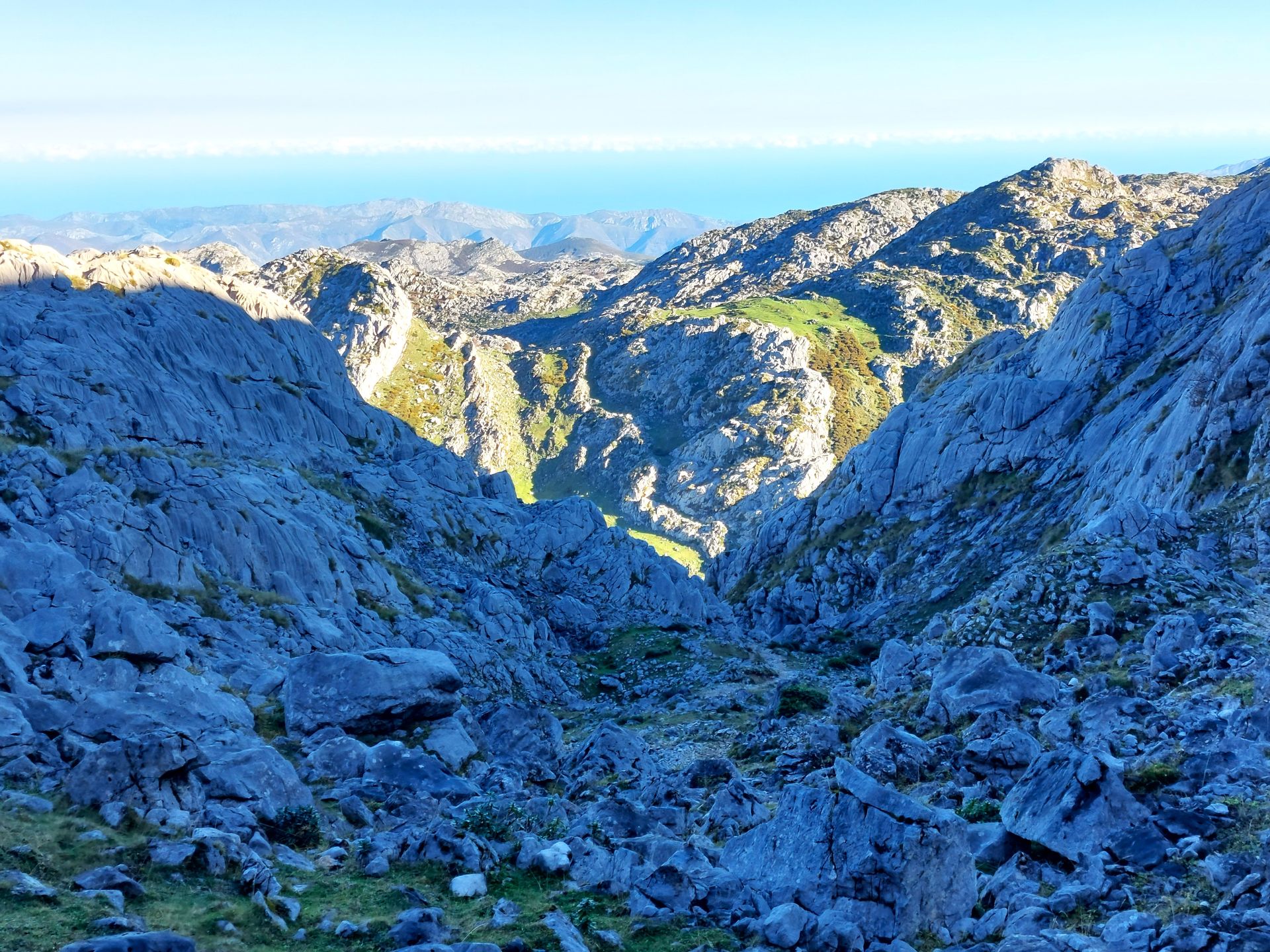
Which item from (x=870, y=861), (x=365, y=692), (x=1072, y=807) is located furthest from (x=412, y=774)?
(x=1072, y=807)

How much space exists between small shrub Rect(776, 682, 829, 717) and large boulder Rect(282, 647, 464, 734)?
15.7 metres

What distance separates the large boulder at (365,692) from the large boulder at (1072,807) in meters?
21.1

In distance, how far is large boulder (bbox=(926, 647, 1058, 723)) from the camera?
28953mm

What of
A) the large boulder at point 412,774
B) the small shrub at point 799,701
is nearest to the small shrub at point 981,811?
the large boulder at point 412,774

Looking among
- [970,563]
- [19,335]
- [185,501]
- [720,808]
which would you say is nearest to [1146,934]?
[720,808]

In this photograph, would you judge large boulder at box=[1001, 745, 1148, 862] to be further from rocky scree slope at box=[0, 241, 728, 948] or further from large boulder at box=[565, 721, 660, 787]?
large boulder at box=[565, 721, 660, 787]

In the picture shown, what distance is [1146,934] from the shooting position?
1423 cm

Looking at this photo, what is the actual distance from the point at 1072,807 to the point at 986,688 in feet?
37.3

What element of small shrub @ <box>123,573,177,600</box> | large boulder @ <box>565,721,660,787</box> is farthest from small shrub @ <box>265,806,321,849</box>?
small shrub @ <box>123,573,177,600</box>

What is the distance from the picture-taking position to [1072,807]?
1873cm

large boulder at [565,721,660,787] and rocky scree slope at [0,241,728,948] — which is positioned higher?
rocky scree slope at [0,241,728,948]

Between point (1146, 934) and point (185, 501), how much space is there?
46697 millimetres

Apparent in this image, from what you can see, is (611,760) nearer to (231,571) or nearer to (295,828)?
(295,828)

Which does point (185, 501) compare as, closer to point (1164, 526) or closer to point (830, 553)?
point (1164, 526)
